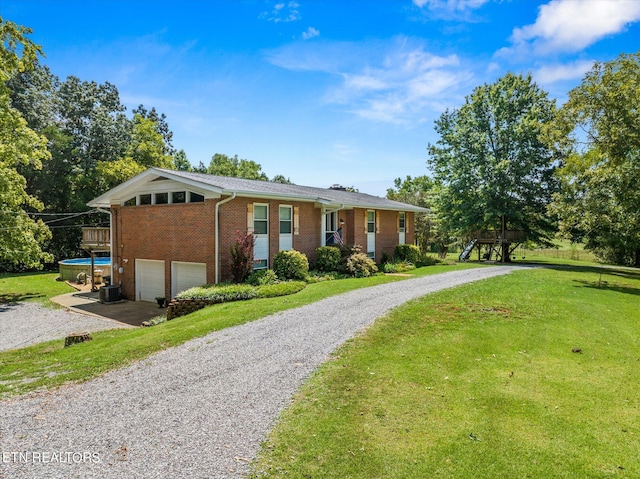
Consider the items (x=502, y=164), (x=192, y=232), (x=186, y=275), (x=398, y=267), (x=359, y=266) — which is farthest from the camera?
(x=502, y=164)

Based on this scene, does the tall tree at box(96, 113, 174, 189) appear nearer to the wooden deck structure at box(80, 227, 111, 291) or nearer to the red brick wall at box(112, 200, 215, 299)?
the wooden deck structure at box(80, 227, 111, 291)

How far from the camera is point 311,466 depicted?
159 inches

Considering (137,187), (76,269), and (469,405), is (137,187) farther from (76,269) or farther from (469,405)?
(469,405)

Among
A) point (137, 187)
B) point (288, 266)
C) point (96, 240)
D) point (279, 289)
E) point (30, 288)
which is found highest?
point (137, 187)

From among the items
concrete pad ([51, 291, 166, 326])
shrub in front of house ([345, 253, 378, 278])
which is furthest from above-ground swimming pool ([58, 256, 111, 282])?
shrub in front of house ([345, 253, 378, 278])

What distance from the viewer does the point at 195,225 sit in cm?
1577

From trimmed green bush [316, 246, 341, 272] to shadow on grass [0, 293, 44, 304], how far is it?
14.6 metres

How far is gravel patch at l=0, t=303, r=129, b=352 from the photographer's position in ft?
39.3

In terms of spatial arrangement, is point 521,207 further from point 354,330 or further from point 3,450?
point 3,450

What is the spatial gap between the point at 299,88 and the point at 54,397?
52.7 feet

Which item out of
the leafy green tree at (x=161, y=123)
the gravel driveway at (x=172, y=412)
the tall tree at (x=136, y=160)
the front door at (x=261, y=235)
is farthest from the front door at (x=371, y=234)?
the leafy green tree at (x=161, y=123)

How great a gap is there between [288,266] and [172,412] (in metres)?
11.6

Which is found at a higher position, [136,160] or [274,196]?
[136,160]

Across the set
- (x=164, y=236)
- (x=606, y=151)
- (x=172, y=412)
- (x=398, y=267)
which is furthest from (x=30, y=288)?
(x=606, y=151)
